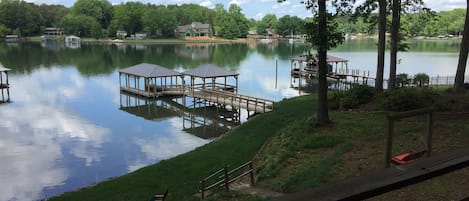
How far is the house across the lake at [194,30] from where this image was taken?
147875 mm

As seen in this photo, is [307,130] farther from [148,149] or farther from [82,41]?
[82,41]

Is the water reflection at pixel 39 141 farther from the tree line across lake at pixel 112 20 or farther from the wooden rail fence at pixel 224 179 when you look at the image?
the tree line across lake at pixel 112 20

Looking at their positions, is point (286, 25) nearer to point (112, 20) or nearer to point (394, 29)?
point (112, 20)

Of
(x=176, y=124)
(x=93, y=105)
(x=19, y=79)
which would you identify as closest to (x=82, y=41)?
(x=19, y=79)

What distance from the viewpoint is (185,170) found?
16.5 m

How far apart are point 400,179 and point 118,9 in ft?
489

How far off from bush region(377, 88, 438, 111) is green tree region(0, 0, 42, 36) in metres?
132

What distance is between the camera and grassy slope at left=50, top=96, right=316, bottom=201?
14.3 m

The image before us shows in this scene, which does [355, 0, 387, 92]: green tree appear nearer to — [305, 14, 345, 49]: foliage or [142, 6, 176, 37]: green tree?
[305, 14, 345, 49]: foliage

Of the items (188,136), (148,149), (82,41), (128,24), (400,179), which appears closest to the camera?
(400,179)

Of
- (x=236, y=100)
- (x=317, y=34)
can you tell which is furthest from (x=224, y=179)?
(x=236, y=100)

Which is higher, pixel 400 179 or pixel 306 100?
pixel 400 179

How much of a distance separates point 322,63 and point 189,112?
18.5 meters

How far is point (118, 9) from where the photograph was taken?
143 metres
